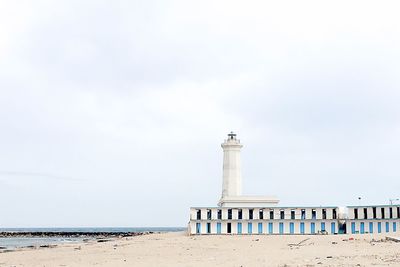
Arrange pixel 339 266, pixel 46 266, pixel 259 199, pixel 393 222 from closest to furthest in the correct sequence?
pixel 339 266 < pixel 46 266 < pixel 393 222 < pixel 259 199

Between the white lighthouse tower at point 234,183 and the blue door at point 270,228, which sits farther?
the white lighthouse tower at point 234,183

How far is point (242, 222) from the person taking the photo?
194ft

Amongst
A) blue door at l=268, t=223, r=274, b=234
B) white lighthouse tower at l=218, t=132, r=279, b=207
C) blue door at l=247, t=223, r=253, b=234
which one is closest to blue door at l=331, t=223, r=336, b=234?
blue door at l=268, t=223, r=274, b=234

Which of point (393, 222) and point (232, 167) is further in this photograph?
point (232, 167)

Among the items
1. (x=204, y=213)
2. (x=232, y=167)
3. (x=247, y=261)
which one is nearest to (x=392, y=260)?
(x=247, y=261)

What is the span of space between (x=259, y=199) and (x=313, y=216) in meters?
7.19

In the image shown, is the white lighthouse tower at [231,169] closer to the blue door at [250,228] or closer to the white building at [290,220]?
the white building at [290,220]

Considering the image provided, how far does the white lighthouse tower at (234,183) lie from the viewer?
6288 centimetres

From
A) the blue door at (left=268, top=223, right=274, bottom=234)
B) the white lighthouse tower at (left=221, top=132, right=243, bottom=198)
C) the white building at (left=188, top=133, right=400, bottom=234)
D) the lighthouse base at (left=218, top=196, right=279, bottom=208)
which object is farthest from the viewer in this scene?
the white lighthouse tower at (left=221, top=132, right=243, bottom=198)

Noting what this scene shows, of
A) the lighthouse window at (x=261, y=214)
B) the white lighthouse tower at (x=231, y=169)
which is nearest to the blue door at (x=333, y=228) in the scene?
the lighthouse window at (x=261, y=214)

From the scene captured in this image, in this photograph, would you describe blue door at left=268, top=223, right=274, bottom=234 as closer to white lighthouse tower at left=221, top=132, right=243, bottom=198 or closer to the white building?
the white building

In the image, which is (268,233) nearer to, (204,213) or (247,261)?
(204,213)

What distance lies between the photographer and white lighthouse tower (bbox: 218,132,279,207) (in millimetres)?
62875

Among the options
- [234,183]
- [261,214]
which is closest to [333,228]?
[261,214]
